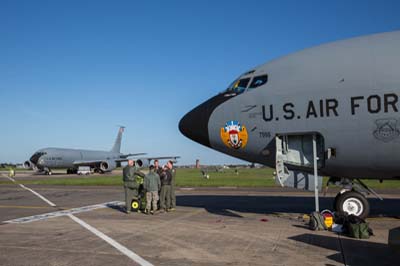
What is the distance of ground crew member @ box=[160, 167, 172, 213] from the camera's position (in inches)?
527

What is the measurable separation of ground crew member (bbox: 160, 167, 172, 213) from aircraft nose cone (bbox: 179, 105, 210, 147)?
8.43 ft

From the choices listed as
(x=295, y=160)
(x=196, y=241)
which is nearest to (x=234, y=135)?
(x=295, y=160)

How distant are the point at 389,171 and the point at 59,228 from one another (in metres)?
8.79

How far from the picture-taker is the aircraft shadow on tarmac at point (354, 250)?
20.4ft

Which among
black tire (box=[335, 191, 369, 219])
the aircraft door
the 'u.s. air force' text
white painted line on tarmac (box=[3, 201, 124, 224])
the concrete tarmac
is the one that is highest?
the 'u.s. air force' text

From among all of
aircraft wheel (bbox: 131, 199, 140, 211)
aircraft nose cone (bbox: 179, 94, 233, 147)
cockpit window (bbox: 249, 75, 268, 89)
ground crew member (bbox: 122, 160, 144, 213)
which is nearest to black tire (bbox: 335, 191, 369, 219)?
cockpit window (bbox: 249, 75, 268, 89)

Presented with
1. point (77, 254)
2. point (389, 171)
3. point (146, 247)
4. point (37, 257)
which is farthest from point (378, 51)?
point (37, 257)

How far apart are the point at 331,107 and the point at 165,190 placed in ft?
22.5

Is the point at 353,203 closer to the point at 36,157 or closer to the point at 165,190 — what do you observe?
the point at 165,190

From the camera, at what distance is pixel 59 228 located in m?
10.2

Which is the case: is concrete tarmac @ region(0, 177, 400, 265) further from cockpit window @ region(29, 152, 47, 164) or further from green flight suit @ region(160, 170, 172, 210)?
cockpit window @ region(29, 152, 47, 164)

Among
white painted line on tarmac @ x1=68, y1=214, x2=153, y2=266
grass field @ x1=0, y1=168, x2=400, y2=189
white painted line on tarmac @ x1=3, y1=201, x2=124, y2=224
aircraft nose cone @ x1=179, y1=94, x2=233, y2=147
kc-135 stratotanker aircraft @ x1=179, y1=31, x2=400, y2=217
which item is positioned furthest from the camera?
grass field @ x1=0, y1=168, x2=400, y2=189

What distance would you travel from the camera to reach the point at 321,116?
30.6 ft

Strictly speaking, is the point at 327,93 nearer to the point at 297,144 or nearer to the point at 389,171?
the point at 297,144
